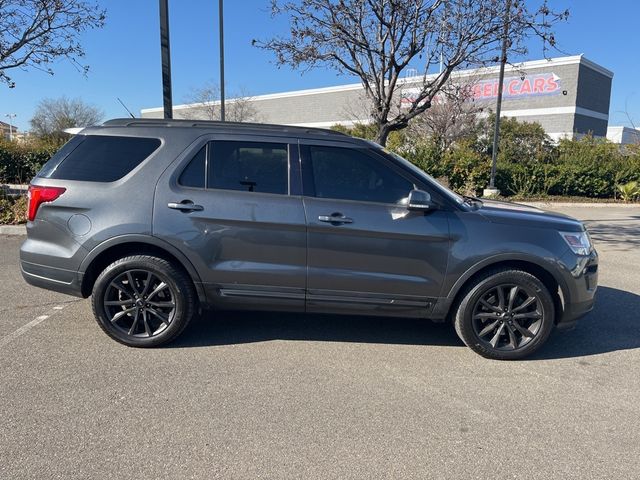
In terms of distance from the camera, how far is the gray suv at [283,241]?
12.8 ft

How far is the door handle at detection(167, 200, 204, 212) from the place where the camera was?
12.8 feet

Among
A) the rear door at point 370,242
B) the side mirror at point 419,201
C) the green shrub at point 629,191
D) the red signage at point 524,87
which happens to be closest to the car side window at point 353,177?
the rear door at point 370,242

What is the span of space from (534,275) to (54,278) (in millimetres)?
4189

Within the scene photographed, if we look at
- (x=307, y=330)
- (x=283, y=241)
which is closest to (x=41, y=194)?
(x=283, y=241)

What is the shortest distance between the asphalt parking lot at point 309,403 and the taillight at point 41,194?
119 cm

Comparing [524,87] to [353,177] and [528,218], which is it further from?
[353,177]

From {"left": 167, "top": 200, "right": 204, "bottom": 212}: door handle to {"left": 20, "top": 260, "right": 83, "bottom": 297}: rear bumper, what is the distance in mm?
1030

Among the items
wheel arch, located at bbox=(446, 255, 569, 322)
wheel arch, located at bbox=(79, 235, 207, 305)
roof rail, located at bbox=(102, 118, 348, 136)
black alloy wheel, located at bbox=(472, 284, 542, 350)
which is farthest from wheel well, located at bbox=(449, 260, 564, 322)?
wheel arch, located at bbox=(79, 235, 207, 305)

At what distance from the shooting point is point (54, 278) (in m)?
4.07

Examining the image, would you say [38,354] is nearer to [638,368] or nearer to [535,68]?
[638,368]

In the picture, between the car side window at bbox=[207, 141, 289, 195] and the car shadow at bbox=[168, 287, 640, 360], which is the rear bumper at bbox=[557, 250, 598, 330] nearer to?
the car shadow at bbox=[168, 287, 640, 360]

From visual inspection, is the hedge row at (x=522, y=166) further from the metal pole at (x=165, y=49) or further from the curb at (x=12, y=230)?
the metal pole at (x=165, y=49)

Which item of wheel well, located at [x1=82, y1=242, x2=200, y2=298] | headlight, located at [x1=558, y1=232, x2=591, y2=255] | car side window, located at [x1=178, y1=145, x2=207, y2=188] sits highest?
car side window, located at [x1=178, y1=145, x2=207, y2=188]

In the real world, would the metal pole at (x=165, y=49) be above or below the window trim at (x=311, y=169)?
above
